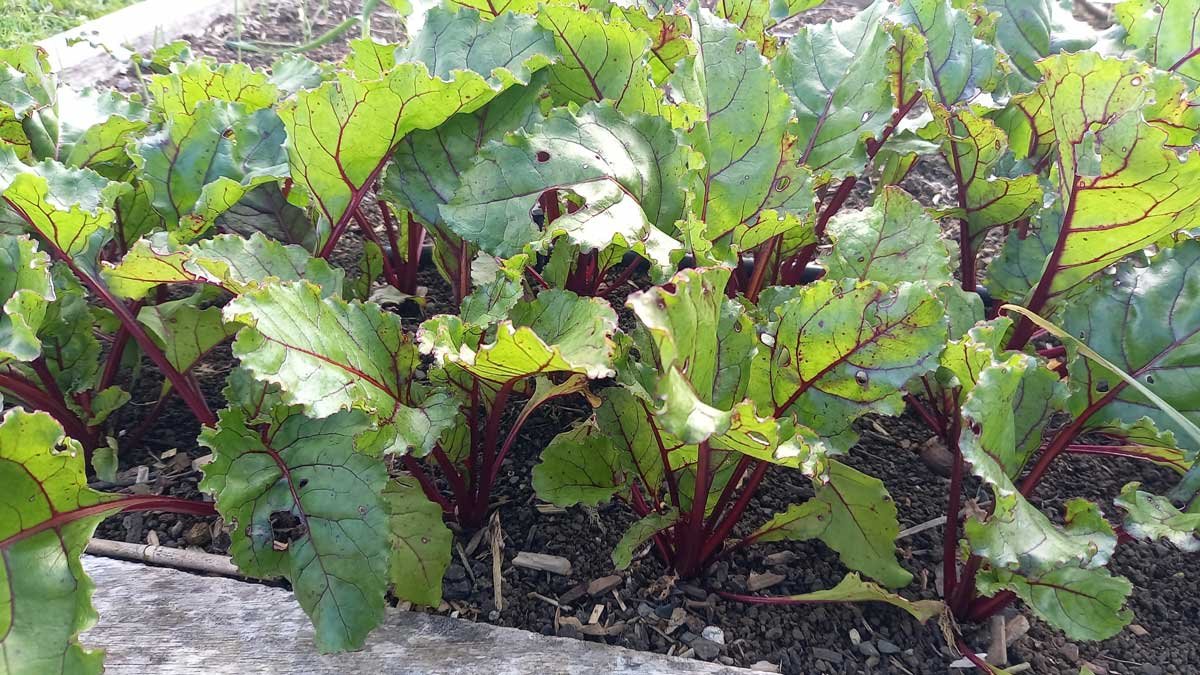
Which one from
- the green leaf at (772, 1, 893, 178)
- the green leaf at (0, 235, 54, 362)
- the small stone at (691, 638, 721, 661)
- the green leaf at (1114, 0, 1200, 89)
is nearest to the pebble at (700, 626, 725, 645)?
the small stone at (691, 638, 721, 661)

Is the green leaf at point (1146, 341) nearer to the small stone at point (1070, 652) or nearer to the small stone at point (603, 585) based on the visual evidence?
the small stone at point (1070, 652)

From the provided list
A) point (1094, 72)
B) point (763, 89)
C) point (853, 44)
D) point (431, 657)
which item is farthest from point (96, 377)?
point (1094, 72)

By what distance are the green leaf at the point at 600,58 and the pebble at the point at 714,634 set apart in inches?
30.5

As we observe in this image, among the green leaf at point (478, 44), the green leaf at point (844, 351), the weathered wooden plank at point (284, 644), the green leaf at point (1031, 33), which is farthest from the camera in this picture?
the green leaf at point (1031, 33)

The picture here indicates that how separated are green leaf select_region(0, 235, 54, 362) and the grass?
215 centimetres

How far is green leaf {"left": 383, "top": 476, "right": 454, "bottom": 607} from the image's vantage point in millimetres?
1184

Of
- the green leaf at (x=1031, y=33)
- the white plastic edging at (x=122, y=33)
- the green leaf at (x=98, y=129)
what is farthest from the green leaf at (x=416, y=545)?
the white plastic edging at (x=122, y=33)

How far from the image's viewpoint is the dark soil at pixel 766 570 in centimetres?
124

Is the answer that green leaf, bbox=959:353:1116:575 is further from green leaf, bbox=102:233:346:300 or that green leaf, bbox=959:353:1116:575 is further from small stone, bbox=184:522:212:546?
small stone, bbox=184:522:212:546

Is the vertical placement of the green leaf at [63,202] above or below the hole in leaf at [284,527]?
above

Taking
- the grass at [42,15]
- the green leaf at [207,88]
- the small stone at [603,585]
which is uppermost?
the green leaf at [207,88]

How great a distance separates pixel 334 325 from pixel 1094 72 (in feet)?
3.46

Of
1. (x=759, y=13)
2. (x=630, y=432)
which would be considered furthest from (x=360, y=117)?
(x=759, y=13)

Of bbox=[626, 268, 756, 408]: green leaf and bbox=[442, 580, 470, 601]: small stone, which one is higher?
bbox=[626, 268, 756, 408]: green leaf
